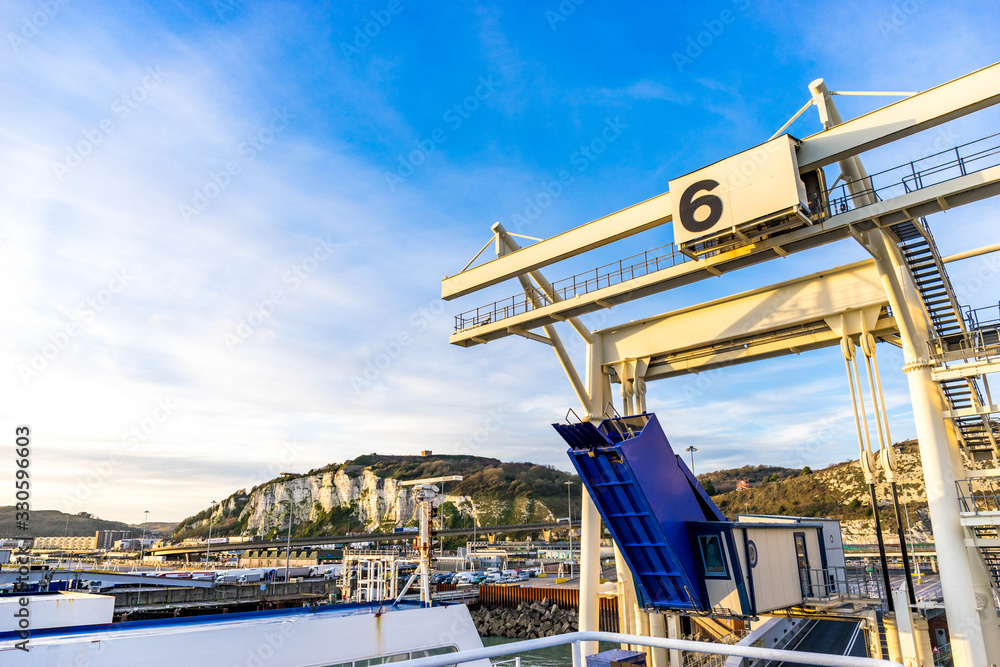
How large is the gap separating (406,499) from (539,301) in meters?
158

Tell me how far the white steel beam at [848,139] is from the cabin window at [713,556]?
10.5 meters

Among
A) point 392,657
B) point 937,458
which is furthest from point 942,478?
point 392,657

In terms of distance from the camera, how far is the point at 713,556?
18453 mm

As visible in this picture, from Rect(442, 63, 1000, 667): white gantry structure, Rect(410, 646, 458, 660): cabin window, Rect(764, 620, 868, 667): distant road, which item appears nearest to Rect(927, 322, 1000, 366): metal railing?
Rect(442, 63, 1000, 667): white gantry structure

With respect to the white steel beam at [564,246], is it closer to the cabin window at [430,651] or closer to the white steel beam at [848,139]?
the white steel beam at [848,139]

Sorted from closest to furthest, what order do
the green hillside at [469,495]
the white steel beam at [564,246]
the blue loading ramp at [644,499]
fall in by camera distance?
the blue loading ramp at [644,499], the white steel beam at [564,246], the green hillside at [469,495]

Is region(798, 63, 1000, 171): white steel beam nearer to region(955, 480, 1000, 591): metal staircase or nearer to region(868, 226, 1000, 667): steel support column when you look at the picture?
region(868, 226, 1000, 667): steel support column

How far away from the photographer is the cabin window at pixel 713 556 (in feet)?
60.1

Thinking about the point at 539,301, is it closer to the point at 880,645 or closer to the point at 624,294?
the point at 624,294

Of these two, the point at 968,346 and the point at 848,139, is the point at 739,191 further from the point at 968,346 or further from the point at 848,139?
the point at 968,346

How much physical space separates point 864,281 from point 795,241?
6.07m

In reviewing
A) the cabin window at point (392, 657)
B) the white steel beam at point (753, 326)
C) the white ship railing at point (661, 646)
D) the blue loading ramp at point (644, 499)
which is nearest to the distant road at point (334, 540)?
the white steel beam at point (753, 326)

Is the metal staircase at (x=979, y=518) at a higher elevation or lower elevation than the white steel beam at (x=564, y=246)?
lower

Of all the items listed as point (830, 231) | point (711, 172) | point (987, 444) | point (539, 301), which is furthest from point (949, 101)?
point (539, 301)
